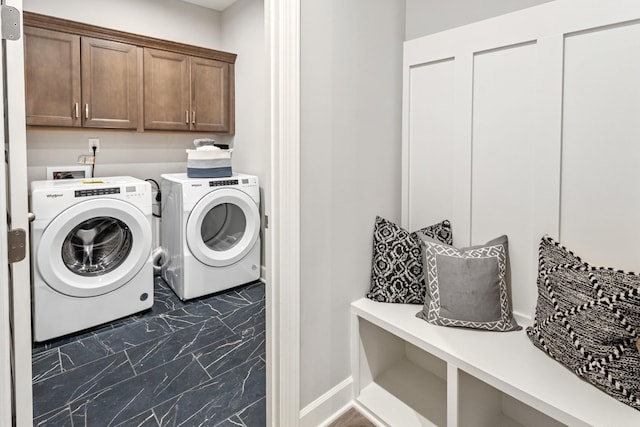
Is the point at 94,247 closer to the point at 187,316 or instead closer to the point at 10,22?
the point at 187,316

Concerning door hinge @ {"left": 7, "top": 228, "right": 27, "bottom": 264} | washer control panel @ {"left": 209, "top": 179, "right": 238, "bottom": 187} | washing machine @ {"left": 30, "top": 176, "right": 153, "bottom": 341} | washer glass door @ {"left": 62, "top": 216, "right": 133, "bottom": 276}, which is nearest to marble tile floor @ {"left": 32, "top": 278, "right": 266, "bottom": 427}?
washing machine @ {"left": 30, "top": 176, "right": 153, "bottom": 341}

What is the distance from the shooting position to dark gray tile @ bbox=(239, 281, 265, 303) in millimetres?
3137

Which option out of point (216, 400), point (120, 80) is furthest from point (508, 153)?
point (120, 80)

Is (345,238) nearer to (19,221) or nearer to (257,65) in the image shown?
(19,221)

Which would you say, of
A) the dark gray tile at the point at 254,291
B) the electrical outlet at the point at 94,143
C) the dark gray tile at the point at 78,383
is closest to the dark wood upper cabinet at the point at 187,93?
the electrical outlet at the point at 94,143

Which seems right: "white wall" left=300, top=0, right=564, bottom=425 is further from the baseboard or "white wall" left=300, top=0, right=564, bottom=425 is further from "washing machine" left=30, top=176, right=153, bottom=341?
"washing machine" left=30, top=176, right=153, bottom=341

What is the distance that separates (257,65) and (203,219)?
1.44m

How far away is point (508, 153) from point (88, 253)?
2.73 meters

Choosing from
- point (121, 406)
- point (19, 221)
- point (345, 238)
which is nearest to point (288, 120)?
point (345, 238)

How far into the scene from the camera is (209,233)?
10.6 ft

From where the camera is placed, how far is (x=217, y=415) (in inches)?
69.6

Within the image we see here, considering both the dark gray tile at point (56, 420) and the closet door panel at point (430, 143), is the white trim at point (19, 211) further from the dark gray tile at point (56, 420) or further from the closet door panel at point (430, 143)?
the closet door panel at point (430, 143)

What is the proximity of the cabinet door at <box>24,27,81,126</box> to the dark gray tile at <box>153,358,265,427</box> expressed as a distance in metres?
2.16

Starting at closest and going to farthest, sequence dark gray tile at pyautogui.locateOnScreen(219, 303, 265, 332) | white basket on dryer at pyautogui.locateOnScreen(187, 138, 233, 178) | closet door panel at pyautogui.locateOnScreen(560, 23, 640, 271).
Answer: closet door panel at pyautogui.locateOnScreen(560, 23, 640, 271), dark gray tile at pyautogui.locateOnScreen(219, 303, 265, 332), white basket on dryer at pyautogui.locateOnScreen(187, 138, 233, 178)
